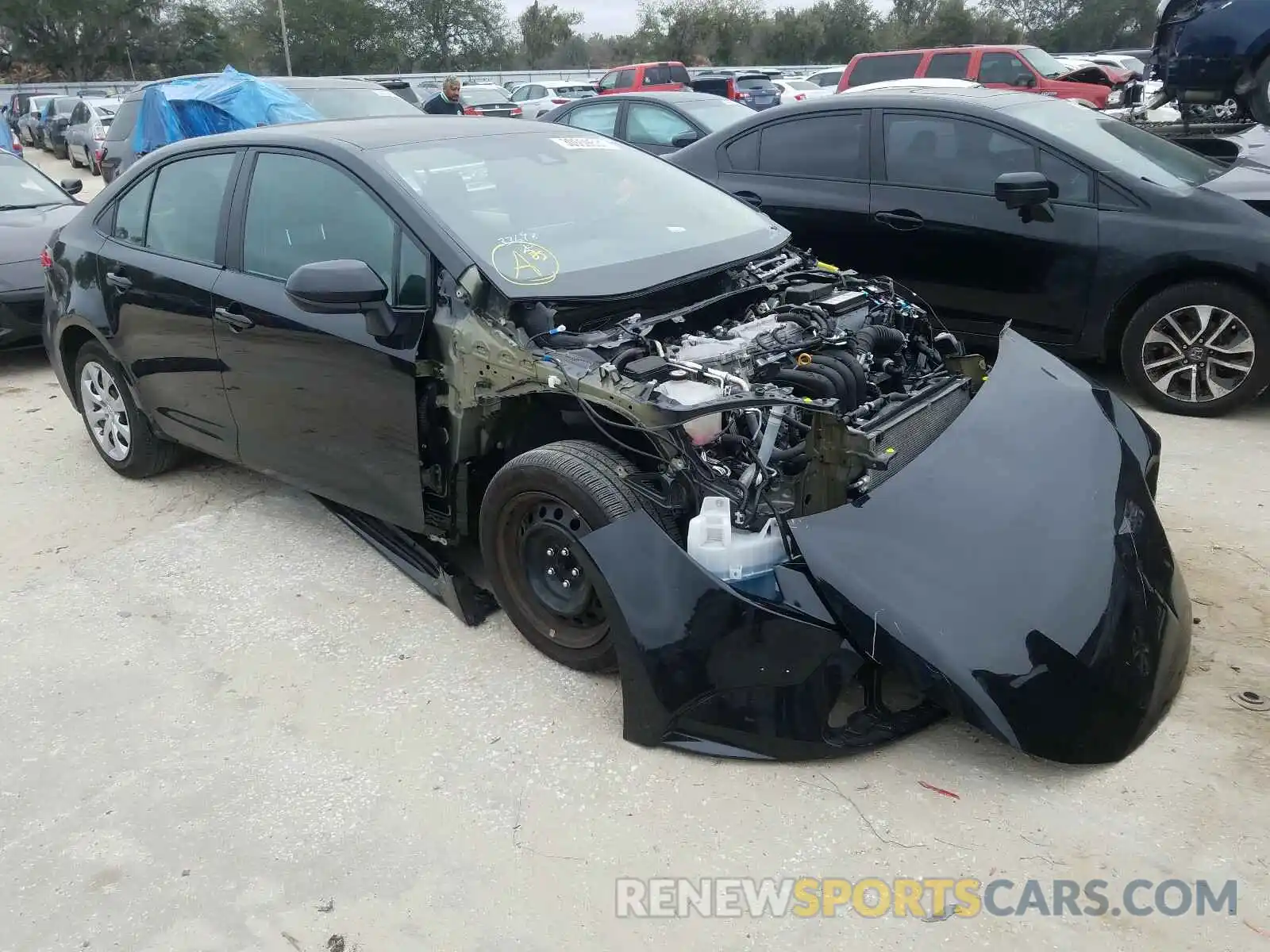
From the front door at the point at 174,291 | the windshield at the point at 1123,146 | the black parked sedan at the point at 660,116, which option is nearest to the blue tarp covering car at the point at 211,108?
the black parked sedan at the point at 660,116

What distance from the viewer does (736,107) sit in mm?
10508

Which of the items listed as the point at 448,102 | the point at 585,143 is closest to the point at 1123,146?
the point at 585,143

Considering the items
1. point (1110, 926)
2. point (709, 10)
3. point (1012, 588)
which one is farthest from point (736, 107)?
point (709, 10)

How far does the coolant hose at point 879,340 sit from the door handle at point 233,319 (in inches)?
93.1

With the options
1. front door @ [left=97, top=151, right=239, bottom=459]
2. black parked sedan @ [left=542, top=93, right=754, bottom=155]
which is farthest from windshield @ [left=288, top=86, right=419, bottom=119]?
front door @ [left=97, top=151, right=239, bottom=459]

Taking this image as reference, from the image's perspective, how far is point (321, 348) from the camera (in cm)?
376

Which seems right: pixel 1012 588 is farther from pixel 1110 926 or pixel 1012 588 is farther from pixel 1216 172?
pixel 1216 172

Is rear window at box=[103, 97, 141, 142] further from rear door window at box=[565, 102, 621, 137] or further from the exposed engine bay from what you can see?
the exposed engine bay

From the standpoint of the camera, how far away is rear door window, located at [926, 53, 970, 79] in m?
16.7

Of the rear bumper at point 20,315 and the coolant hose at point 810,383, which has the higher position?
the coolant hose at point 810,383

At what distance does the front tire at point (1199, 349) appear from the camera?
16.8ft

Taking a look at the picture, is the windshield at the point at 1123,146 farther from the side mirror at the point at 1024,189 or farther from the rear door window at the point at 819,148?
the rear door window at the point at 819,148

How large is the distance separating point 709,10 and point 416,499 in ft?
187

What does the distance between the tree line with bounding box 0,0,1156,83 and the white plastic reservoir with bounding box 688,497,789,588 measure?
48146 mm
